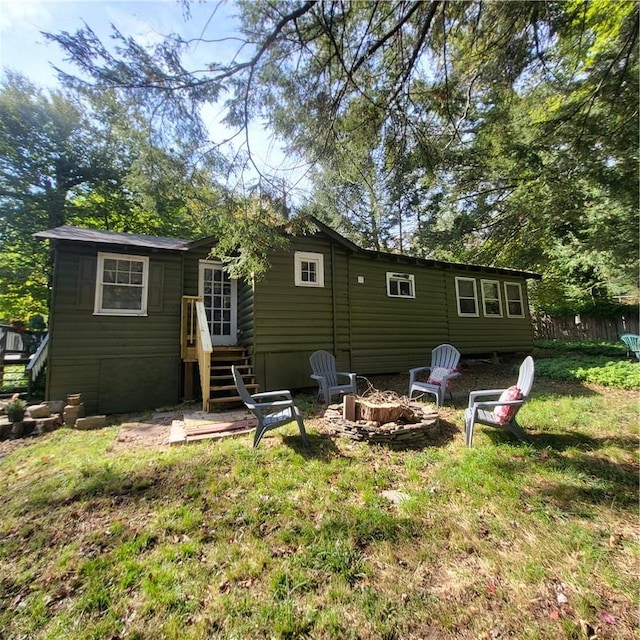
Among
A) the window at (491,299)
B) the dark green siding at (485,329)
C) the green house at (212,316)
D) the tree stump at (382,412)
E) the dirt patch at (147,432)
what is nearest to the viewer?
the tree stump at (382,412)

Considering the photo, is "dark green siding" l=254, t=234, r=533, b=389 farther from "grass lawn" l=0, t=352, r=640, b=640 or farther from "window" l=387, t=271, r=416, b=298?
"grass lawn" l=0, t=352, r=640, b=640

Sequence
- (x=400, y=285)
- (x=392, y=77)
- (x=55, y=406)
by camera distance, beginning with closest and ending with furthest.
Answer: (x=392, y=77) < (x=55, y=406) < (x=400, y=285)

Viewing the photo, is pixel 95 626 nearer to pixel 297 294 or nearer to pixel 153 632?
pixel 153 632

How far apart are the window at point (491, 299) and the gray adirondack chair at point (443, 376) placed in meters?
5.21

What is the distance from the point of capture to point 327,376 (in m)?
6.06

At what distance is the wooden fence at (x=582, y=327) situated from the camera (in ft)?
45.8

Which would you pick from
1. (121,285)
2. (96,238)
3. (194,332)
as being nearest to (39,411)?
(121,285)

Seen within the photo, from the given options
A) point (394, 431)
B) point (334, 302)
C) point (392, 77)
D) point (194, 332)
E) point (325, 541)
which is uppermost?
point (392, 77)

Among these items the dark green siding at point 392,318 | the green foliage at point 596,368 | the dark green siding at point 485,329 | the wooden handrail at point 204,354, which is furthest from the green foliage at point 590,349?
the wooden handrail at point 204,354

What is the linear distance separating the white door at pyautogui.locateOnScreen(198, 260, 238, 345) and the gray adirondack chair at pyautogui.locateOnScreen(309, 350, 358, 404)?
2750 millimetres

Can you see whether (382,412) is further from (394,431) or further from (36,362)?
(36,362)

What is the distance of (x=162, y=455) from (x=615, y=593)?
4122mm

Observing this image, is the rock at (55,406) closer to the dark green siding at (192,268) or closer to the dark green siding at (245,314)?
the dark green siding at (192,268)

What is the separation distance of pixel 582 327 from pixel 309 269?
49.4ft
